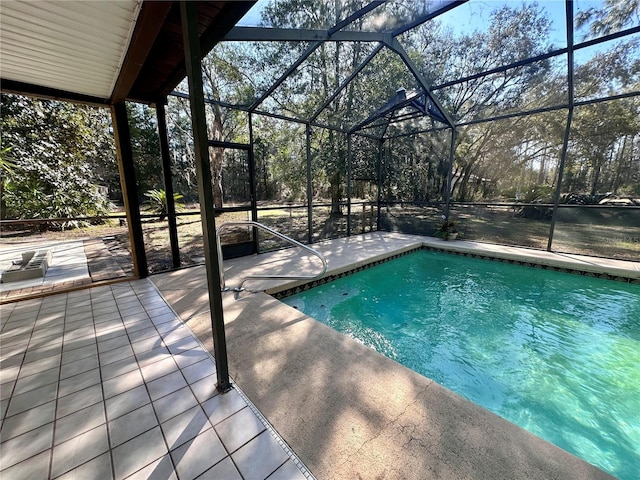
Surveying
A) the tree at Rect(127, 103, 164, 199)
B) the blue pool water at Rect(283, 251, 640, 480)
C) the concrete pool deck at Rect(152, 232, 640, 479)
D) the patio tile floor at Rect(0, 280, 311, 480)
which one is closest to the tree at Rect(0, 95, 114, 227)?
the tree at Rect(127, 103, 164, 199)

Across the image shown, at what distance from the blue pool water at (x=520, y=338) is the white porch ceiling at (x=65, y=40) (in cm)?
346

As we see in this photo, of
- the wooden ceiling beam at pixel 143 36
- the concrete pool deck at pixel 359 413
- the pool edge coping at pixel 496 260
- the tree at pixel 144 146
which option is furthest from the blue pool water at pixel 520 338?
the tree at pixel 144 146

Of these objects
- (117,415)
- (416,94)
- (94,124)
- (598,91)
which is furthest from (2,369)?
(598,91)

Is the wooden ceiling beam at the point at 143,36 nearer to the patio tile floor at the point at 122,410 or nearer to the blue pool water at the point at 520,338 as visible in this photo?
the patio tile floor at the point at 122,410

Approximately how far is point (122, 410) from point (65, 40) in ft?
9.22

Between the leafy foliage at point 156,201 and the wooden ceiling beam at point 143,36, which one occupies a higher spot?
the wooden ceiling beam at point 143,36

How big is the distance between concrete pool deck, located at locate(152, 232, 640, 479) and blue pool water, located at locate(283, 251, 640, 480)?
90 cm

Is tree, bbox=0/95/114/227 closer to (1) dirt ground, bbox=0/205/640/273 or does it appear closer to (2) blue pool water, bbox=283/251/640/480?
(1) dirt ground, bbox=0/205/640/273

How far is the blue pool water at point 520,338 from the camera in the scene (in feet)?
6.58

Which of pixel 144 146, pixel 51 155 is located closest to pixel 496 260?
pixel 144 146

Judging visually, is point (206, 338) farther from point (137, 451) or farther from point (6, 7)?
point (6, 7)

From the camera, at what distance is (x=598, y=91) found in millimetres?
6918

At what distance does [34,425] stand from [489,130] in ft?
41.3

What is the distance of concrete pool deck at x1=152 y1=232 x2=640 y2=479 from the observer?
124 centimetres
